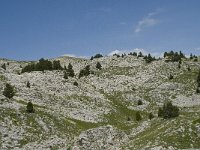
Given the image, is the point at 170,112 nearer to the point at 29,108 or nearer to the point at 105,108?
the point at 105,108

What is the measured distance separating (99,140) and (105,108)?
99.4ft

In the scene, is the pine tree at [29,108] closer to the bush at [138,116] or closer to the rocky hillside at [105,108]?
the rocky hillside at [105,108]

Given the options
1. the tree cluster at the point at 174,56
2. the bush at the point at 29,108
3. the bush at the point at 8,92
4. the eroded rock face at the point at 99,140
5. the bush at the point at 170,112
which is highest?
the tree cluster at the point at 174,56

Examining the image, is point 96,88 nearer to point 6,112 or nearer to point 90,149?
point 6,112

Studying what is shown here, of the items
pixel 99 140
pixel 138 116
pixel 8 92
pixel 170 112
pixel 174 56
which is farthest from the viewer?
pixel 174 56

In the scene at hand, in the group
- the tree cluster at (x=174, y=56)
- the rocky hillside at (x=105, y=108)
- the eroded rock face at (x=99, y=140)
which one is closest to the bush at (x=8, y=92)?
the rocky hillside at (x=105, y=108)

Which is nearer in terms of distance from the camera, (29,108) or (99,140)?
(99,140)

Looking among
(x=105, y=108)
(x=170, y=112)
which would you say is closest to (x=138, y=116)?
(x=105, y=108)

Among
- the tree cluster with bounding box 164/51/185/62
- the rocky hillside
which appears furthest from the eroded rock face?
the tree cluster with bounding box 164/51/185/62

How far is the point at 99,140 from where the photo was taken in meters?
55.3

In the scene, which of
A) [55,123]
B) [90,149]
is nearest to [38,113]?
[55,123]

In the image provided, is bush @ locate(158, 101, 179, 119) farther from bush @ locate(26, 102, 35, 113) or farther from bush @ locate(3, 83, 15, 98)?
bush @ locate(3, 83, 15, 98)

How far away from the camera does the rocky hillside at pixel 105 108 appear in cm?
5413

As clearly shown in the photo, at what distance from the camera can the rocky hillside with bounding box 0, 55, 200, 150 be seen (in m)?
54.1
